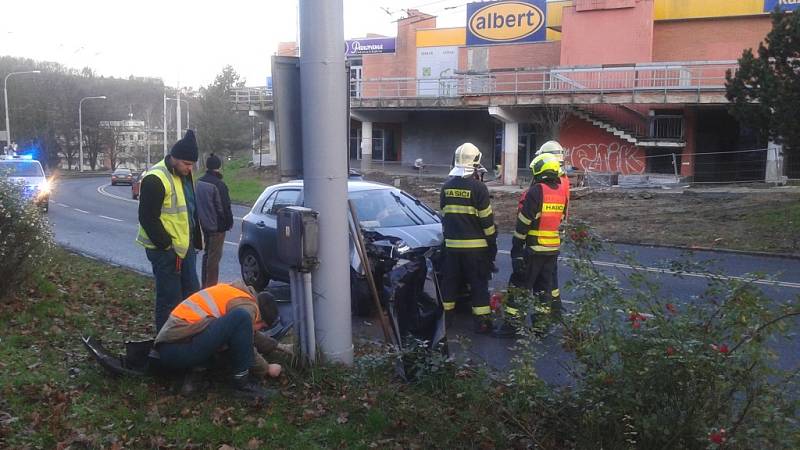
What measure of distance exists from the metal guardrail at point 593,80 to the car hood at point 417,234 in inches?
831

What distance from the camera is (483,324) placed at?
7.86m

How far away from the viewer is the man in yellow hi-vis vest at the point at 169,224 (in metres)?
5.97

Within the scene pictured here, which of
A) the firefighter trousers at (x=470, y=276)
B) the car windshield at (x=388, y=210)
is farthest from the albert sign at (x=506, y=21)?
the firefighter trousers at (x=470, y=276)

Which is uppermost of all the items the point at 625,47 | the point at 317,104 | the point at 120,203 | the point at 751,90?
the point at 625,47

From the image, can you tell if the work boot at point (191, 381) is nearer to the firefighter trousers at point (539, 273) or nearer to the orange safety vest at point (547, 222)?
the firefighter trousers at point (539, 273)

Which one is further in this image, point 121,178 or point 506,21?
point 121,178

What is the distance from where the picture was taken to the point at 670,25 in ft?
112

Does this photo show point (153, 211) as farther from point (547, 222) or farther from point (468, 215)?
point (547, 222)

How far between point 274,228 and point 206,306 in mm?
5154

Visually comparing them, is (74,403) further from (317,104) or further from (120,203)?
(120,203)

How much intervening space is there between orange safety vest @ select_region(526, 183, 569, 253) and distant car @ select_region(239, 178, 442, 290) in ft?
4.75

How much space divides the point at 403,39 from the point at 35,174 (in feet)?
90.2

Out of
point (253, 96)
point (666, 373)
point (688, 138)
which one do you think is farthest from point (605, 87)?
point (666, 373)

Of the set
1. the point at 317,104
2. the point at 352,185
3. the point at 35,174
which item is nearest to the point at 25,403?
the point at 317,104
